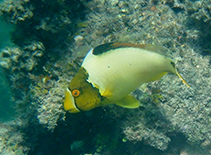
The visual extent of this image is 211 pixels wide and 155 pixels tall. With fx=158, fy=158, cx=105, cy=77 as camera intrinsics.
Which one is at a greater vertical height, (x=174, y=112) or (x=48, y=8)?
(x=48, y=8)

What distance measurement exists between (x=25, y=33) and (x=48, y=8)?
817mm

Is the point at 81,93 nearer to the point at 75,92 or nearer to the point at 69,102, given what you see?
the point at 75,92

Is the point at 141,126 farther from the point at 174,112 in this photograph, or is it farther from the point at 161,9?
the point at 161,9

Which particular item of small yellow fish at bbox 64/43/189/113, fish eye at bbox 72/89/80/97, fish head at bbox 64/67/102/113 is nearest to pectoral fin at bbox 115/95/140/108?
small yellow fish at bbox 64/43/189/113

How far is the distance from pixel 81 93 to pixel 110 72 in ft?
1.37

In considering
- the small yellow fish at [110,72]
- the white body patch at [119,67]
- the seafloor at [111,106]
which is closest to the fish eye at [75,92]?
the small yellow fish at [110,72]

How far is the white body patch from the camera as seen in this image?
1.86m

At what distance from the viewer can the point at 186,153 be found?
3.71 m

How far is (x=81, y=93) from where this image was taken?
1811 millimetres

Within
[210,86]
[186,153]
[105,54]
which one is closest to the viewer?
[105,54]

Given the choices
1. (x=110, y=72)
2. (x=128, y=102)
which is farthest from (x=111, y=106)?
(x=110, y=72)

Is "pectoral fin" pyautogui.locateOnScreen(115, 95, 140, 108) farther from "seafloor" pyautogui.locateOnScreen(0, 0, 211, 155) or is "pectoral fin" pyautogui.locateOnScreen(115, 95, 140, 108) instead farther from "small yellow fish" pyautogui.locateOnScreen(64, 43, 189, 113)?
"seafloor" pyautogui.locateOnScreen(0, 0, 211, 155)

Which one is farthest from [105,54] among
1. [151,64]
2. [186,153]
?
[186,153]

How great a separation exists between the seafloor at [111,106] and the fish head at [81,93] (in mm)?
1075
